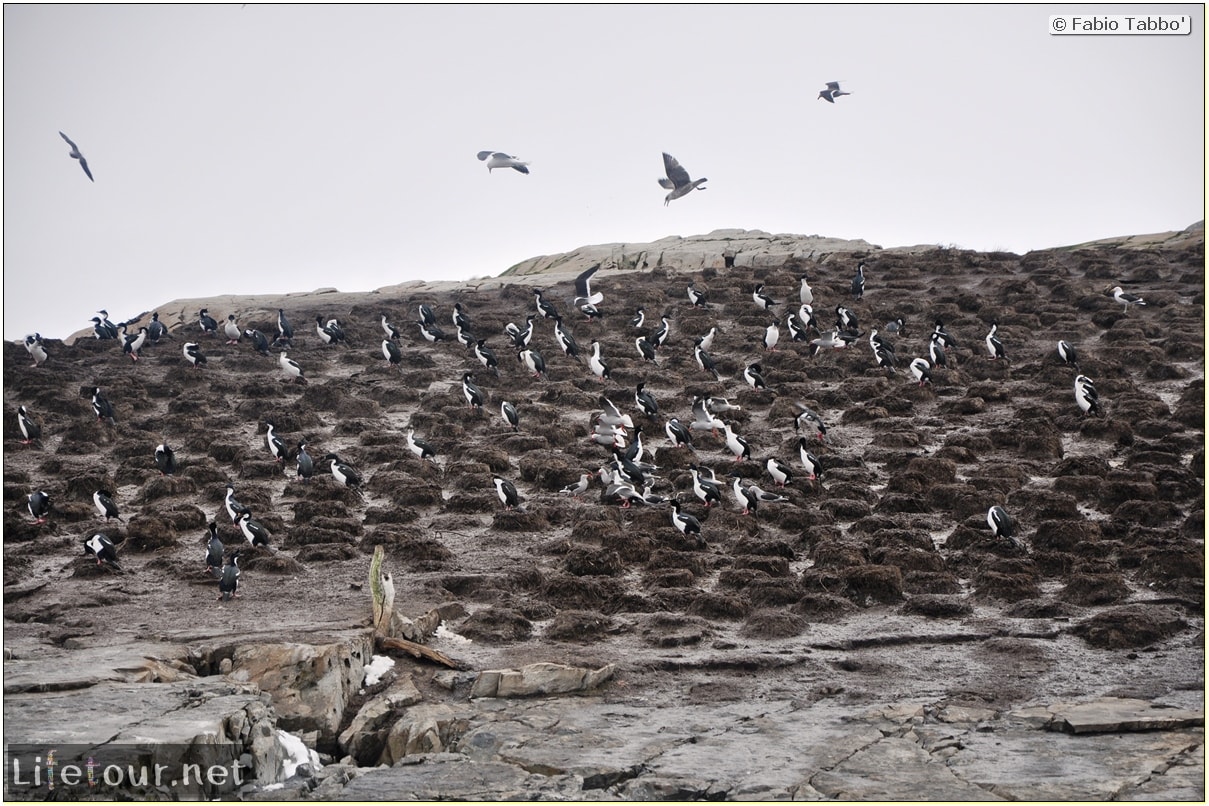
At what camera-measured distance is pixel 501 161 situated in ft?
98.9

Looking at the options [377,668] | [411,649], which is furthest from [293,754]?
[411,649]

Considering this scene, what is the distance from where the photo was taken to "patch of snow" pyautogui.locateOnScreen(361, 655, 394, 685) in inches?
644

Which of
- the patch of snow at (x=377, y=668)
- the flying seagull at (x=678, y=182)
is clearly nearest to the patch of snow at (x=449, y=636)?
the patch of snow at (x=377, y=668)

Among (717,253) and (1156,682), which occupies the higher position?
(717,253)

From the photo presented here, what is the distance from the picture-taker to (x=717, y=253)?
60.6m

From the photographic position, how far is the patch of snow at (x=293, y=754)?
13797mm

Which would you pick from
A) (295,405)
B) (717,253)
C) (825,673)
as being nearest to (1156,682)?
(825,673)

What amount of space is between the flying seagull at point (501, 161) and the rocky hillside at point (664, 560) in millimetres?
6753

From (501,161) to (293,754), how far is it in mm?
18846

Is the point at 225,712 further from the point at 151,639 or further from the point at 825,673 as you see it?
the point at 825,673

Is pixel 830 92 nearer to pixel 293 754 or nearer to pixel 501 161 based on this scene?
pixel 501 161

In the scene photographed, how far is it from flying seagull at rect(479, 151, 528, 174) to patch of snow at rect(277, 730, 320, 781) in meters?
17.8

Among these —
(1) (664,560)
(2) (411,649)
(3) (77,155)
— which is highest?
(3) (77,155)

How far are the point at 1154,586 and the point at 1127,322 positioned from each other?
2279cm
